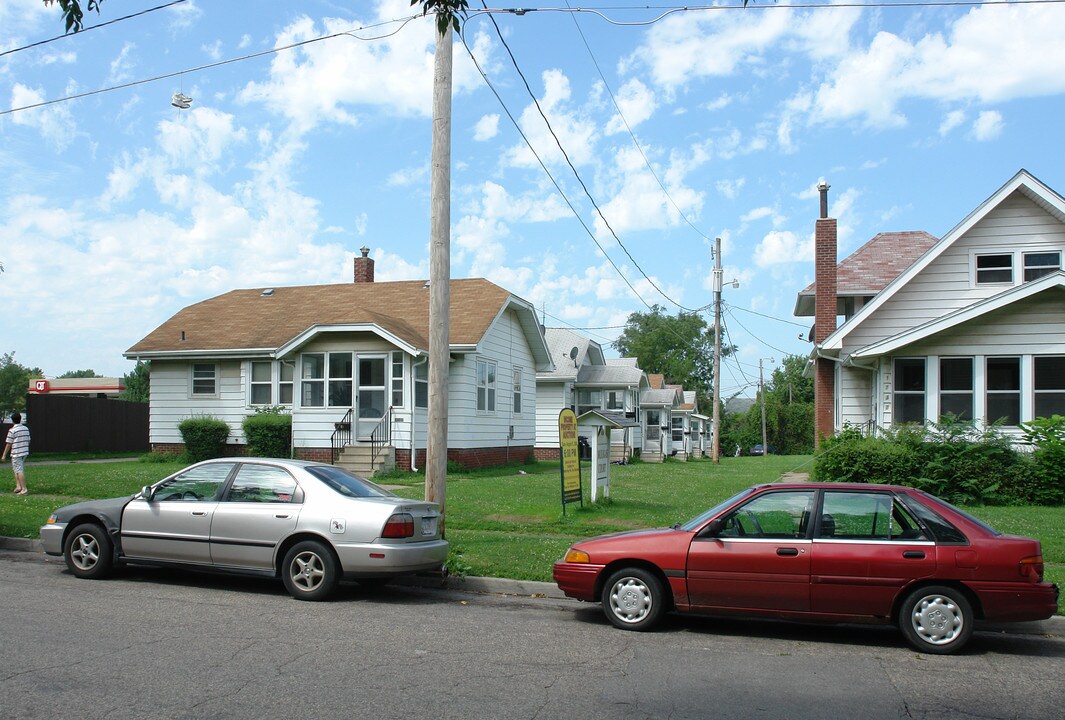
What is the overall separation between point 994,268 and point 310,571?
57.5 ft

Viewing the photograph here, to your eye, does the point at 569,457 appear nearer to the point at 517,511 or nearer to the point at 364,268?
the point at 517,511

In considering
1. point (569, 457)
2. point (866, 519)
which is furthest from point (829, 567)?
point (569, 457)

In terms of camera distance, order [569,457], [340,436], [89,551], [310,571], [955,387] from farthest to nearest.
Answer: [340,436] → [955,387] → [569,457] → [89,551] → [310,571]

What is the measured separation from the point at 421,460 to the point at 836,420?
11.1 m

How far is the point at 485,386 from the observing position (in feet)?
91.0

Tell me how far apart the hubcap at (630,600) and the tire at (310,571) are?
3.02 meters

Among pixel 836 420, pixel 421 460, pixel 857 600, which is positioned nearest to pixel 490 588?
pixel 857 600

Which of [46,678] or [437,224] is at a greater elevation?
[437,224]

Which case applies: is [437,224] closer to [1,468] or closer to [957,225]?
[957,225]

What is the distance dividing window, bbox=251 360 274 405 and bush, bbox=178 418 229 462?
1.28m

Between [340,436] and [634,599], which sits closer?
[634,599]

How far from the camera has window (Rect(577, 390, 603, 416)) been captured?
144 feet

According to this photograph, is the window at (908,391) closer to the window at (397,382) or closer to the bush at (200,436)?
the window at (397,382)

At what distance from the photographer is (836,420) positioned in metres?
24.2
